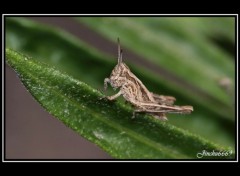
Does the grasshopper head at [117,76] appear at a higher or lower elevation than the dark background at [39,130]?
higher

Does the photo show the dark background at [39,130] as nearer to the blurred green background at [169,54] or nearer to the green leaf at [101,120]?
the blurred green background at [169,54]

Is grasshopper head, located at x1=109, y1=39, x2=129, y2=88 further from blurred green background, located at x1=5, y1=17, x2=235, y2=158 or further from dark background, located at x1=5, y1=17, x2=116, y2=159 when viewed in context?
dark background, located at x1=5, y1=17, x2=116, y2=159

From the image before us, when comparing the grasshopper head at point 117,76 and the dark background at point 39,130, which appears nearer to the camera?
the grasshopper head at point 117,76

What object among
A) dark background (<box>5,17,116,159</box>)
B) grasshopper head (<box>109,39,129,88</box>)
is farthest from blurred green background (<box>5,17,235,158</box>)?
dark background (<box>5,17,116,159</box>)

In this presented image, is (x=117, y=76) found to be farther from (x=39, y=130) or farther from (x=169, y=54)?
→ (x=39, y=130)

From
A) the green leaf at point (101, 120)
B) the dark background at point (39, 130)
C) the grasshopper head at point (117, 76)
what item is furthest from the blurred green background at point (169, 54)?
the dark background at point (39, 130)
